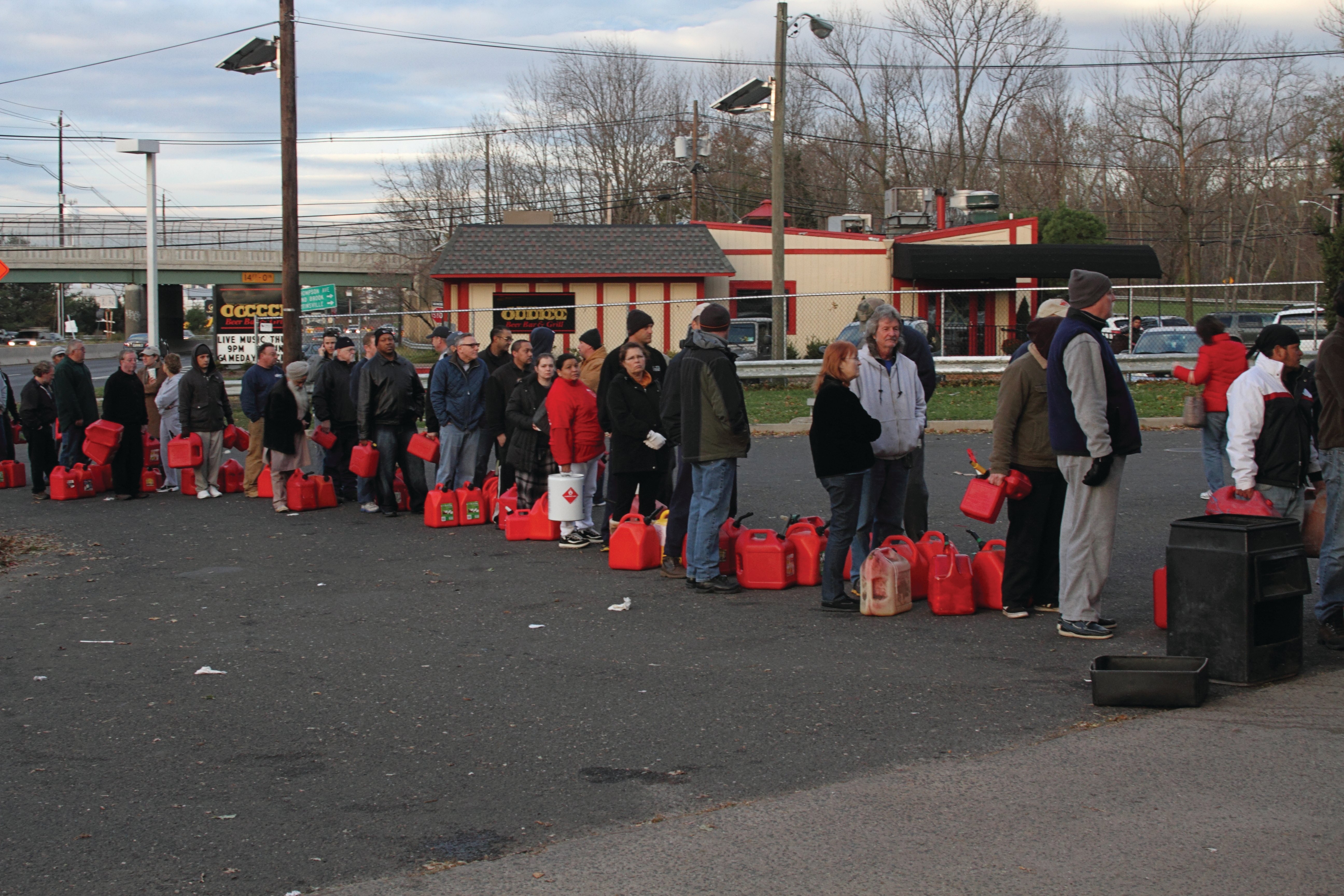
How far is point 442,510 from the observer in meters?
11.8

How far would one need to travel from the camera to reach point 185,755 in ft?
17.7

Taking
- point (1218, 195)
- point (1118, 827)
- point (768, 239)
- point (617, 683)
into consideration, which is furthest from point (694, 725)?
point (1218, 195)

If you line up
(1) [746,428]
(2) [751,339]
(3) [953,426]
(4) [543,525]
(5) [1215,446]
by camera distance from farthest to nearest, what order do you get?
(2) [751,339], (3) [953,426], (4) [543,525], (5) [1215,446], (1) [746,428]

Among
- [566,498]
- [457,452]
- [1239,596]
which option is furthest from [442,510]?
[1239,596]

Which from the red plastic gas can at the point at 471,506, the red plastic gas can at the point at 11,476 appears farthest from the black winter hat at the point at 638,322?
the red plastic gas can at the point at 11,476

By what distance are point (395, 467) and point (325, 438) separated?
1.10m

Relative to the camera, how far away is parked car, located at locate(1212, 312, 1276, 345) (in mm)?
36094

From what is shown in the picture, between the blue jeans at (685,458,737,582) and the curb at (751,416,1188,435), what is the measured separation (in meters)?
10.3

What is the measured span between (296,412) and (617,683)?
7762 mm

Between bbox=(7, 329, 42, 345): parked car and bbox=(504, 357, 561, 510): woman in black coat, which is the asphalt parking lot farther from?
bbox=(7, 329, 42, 345): parked car

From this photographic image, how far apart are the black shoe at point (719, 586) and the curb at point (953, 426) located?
10334 millimetres

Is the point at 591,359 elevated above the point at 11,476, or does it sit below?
above

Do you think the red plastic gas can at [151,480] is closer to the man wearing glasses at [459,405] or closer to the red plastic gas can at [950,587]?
the man wearing glasses at [459,405]

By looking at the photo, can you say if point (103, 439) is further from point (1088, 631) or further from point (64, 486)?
point (1088, 631)
